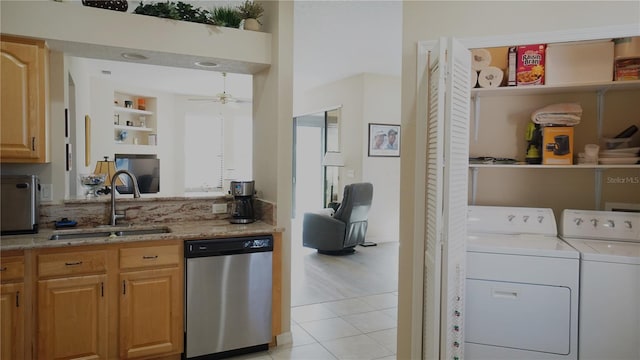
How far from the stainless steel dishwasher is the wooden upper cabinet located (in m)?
1.21

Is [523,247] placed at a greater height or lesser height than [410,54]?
lesser

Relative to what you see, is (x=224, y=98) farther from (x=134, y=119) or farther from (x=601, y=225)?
(x=601, y=225)

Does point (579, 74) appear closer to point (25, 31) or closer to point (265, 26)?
point (265, 26)

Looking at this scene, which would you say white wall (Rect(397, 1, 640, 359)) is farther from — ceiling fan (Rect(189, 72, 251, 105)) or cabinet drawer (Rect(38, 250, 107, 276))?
ceiling fan (Rect(189, 72, 251, 105))

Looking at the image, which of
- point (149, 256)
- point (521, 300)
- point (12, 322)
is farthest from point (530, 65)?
point (12, 322)

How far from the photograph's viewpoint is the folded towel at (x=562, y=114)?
2.63 meters

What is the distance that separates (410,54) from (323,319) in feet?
8.00

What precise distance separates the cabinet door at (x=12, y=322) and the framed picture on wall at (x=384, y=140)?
17.7 ft

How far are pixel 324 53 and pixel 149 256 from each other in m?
3.92

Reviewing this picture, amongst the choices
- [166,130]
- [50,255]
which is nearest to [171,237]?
[50,255]

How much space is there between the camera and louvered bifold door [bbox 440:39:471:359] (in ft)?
6.49

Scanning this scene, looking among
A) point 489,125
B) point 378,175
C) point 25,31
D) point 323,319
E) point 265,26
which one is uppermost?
point 265,26

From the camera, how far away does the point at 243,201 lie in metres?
3.38

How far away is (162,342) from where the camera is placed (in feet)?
9.21
